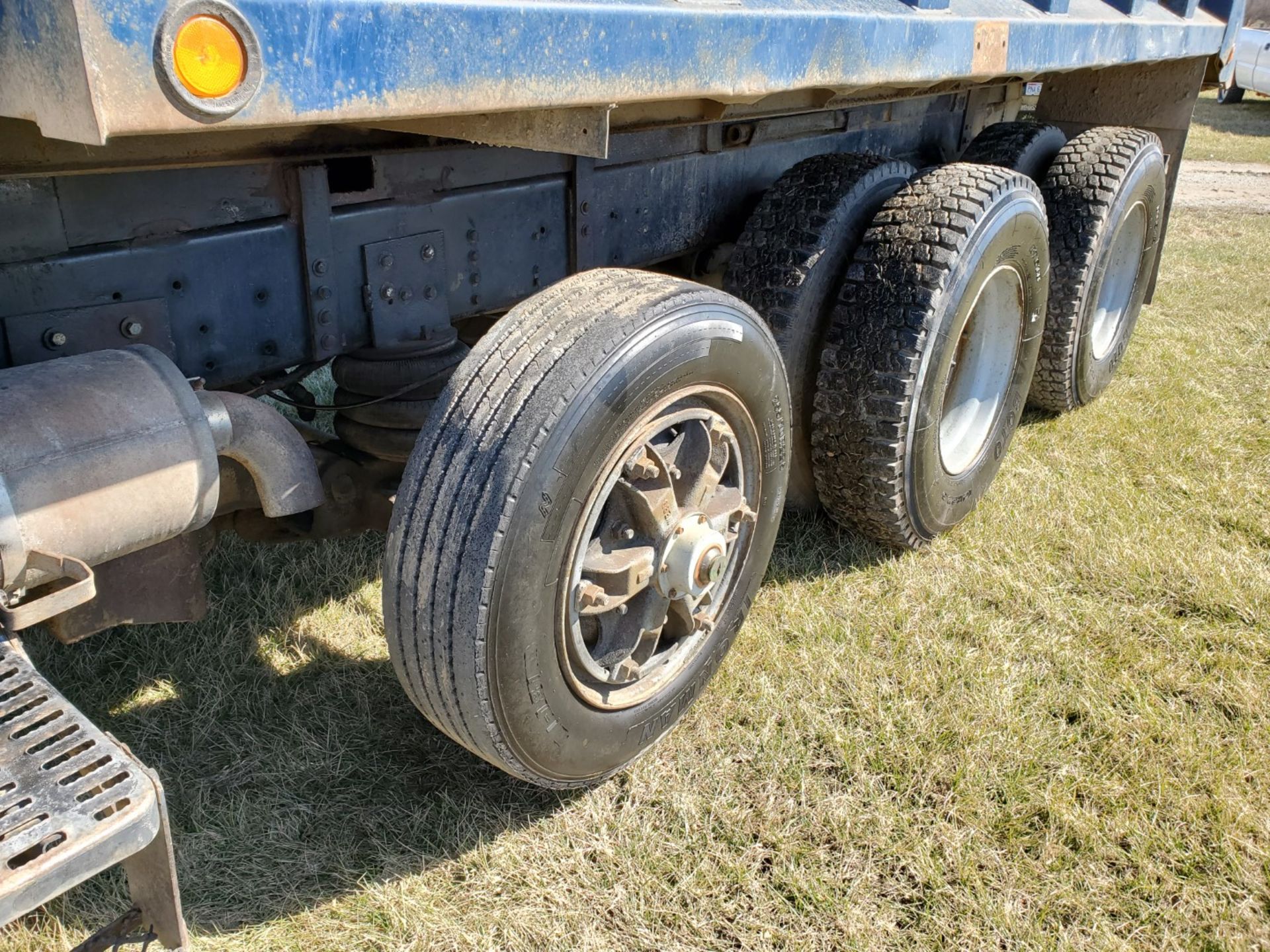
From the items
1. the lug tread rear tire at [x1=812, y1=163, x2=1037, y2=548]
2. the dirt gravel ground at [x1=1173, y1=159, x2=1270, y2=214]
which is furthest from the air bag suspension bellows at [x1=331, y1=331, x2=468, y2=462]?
the dirt gravel ground at [x1=1173, y1=159, x2=1270, y2=214]

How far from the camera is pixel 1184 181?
36.1ft

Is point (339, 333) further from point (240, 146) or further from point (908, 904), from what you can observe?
point (908, 904)

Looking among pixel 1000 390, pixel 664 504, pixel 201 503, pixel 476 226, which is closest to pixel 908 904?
pixel 664 504

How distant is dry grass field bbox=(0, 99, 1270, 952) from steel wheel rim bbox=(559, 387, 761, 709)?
0.93ft

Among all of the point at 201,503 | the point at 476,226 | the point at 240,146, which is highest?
the point at 240,146

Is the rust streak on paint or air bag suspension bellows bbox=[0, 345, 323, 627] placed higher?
the rust streak on paint

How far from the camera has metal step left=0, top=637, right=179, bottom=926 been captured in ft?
4.14

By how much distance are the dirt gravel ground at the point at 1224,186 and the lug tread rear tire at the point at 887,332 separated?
7.42 metres

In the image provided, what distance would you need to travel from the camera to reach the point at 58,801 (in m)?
1.34

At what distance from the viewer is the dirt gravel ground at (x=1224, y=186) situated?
9727 millimetres

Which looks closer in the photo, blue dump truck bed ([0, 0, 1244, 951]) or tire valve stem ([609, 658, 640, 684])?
blue dump truck bed ([0, 0, 1244, 951])

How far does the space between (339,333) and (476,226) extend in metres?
0.41

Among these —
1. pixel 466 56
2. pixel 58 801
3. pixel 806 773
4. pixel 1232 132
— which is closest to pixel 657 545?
pixel 806 773

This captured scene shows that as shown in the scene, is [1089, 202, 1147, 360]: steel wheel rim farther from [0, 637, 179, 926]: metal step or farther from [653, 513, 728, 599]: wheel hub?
[0, 637, 179, 926]: metal step
